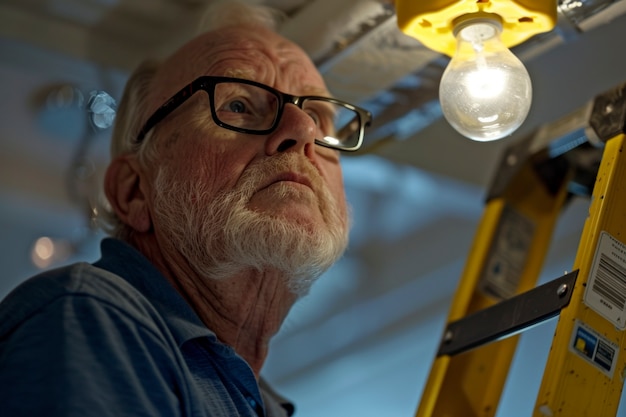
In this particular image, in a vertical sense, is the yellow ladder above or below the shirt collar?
above

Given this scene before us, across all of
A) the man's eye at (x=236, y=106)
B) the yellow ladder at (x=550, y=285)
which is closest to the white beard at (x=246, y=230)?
the man's eye at (x=236, y=106)

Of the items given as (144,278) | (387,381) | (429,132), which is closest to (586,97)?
(429,132)

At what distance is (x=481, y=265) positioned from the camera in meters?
1.48

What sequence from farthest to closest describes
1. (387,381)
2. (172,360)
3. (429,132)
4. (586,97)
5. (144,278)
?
(387,381) < (429,132) < (586,97) < (144,278) < (172,360)

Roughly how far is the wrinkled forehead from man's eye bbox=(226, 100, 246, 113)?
0.05 metres

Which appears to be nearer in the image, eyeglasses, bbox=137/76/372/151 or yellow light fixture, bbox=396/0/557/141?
yellow light fixture, bbox=396/0/557/141

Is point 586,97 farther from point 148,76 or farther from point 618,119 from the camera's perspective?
point 148,76

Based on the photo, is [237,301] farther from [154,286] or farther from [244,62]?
[244,62]

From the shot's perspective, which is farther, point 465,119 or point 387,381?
point 387,381

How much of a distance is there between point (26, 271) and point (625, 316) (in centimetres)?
144

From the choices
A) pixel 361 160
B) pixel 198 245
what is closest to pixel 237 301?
pixel 198 245

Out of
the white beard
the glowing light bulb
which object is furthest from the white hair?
the glowing light bulb

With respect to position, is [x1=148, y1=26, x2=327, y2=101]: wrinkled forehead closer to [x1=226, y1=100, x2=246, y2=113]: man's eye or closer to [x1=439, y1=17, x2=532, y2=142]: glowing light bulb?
[x1=226, y1=100, x2=246, y2=113]: man's eye

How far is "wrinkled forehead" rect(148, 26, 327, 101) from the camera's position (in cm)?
145
